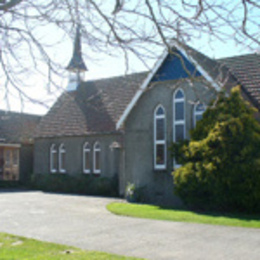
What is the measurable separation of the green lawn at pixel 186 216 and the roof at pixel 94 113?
8.08 metres

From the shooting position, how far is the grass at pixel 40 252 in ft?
27.8

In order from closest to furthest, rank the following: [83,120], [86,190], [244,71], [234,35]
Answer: [234,35] → [244,71] → [86,190] → [83,120]

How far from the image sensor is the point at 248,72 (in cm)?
2003

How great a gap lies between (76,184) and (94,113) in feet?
14.5

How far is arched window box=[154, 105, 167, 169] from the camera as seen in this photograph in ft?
64.9

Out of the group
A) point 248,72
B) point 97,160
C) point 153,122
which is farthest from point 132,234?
point 97,160

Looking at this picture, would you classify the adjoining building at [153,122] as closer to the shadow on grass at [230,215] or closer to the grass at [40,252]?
the shadow on grass at [230,215]

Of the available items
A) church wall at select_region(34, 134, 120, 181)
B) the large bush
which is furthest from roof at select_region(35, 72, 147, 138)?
the large bush

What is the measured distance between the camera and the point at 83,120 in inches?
1057

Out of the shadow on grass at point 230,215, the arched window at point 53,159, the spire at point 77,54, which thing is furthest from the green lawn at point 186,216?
the arched window at point 53,159

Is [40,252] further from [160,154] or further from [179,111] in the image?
[179,111]

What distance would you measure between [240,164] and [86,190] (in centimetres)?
1180

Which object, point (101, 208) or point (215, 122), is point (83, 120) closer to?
point (101, 208)

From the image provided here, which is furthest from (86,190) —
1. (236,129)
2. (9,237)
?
(9,237)
